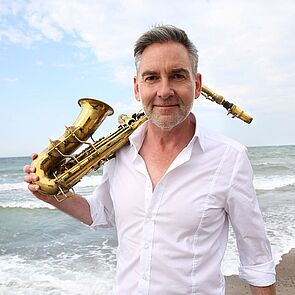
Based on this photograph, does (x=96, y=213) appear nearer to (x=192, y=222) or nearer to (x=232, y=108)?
(x=192, y=222)

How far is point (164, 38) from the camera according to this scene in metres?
1.70

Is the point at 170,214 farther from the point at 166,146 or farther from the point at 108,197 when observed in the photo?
Result: the point at 108,197

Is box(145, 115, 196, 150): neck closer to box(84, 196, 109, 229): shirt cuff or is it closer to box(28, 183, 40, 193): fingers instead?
box(84, 196, 109, 229): shirt cuff

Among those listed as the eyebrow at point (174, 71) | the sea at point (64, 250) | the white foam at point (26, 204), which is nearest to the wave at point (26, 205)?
the white foam at point (26, 204)

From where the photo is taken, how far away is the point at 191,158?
70.9 inches

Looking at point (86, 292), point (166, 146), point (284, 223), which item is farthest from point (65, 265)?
point (166, 146)

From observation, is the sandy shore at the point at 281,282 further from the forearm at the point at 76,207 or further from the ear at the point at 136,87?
the ear at the point at 136,87

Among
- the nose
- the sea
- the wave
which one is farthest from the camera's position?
the wave

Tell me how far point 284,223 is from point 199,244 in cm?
816

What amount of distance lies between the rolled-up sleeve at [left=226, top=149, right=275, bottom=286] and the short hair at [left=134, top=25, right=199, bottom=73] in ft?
1.70

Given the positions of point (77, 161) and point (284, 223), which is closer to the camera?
point (77, 161)

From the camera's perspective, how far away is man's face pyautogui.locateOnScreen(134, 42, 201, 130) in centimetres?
169

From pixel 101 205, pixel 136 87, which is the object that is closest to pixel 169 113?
pixel 136 87

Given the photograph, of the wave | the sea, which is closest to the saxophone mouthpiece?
the sea
